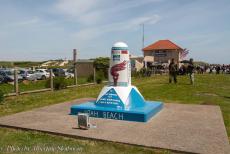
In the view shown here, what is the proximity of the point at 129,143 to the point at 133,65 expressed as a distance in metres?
36.3

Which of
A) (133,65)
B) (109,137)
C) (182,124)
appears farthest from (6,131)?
(133,65)

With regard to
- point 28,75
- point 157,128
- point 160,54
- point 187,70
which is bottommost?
point 157,128

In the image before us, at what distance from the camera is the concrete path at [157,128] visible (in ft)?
18.1

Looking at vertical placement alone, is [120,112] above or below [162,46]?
below

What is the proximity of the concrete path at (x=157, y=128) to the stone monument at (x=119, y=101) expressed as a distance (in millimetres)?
270

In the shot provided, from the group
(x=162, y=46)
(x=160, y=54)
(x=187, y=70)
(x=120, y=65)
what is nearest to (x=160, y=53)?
(x=160, y=54)

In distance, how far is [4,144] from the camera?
559cm

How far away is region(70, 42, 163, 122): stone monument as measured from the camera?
7.71 metres

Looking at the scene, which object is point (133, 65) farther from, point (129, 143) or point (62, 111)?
point (129, 143)

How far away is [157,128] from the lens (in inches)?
267

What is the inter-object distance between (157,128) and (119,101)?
1.83 m

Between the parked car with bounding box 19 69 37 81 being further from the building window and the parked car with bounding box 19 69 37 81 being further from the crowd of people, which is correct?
the building window

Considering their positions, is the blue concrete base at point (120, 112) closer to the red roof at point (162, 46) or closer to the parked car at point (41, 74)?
the parked car at point (41, 74)

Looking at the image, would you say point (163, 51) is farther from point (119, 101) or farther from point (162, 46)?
point (119, 101)
